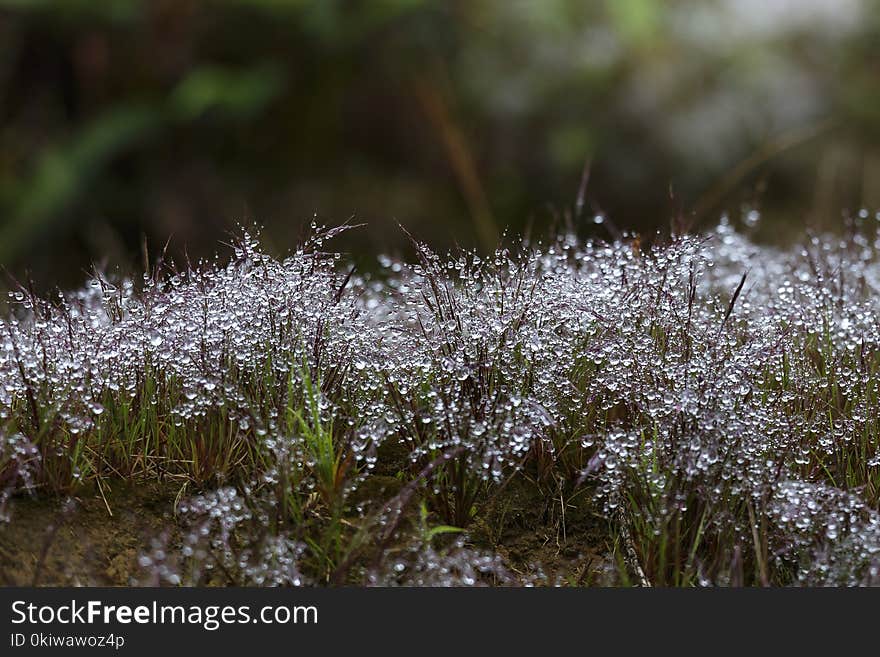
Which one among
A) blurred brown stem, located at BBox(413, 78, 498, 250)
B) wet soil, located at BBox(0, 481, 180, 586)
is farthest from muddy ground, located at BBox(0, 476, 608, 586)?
blurred brown stem, located at BBox(413, 78, 498, 250)

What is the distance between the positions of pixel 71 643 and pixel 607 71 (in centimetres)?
545

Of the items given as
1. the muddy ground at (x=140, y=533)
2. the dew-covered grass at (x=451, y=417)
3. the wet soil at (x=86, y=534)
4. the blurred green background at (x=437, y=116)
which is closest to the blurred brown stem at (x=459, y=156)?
the blurred green background at (x=437, y=116)

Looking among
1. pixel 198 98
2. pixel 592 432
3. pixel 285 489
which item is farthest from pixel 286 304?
pixel 198 98

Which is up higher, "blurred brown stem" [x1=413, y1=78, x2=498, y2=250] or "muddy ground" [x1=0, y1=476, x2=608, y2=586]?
"blurred brown stem" [x1=413, y1=78, x2=498, y2=250]

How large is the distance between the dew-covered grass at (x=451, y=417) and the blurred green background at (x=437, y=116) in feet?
12.0

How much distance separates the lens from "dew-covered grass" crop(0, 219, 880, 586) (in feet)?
5.74

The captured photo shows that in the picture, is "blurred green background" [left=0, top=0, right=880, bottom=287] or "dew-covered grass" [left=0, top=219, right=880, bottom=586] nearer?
"dew-covered grass" [left=0, top=219, right=880, bottom=586]

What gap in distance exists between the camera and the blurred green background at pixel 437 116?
5.89 m

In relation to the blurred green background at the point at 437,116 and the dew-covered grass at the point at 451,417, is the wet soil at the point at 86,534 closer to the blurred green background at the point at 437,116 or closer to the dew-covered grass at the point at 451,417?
the dew-covered grass at the point at 451,417

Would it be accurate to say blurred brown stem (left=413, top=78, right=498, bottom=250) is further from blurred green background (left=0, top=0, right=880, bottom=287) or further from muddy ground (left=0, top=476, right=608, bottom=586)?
muddy ground (left=0, top=476, right=608, bottom=586)

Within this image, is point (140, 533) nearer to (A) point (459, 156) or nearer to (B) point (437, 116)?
(A) point (459, 156)

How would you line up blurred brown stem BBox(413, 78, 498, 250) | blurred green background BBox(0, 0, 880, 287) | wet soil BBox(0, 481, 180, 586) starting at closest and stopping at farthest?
wet soil BBox(0, 481, 180, 586) < blurred brown stem BBox(413, 78, 498, 250) < blurred green background BBox(0, 0, 880, 287)

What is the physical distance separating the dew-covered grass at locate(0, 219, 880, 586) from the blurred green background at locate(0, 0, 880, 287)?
144 inches

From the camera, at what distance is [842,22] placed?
6125 millimetres
